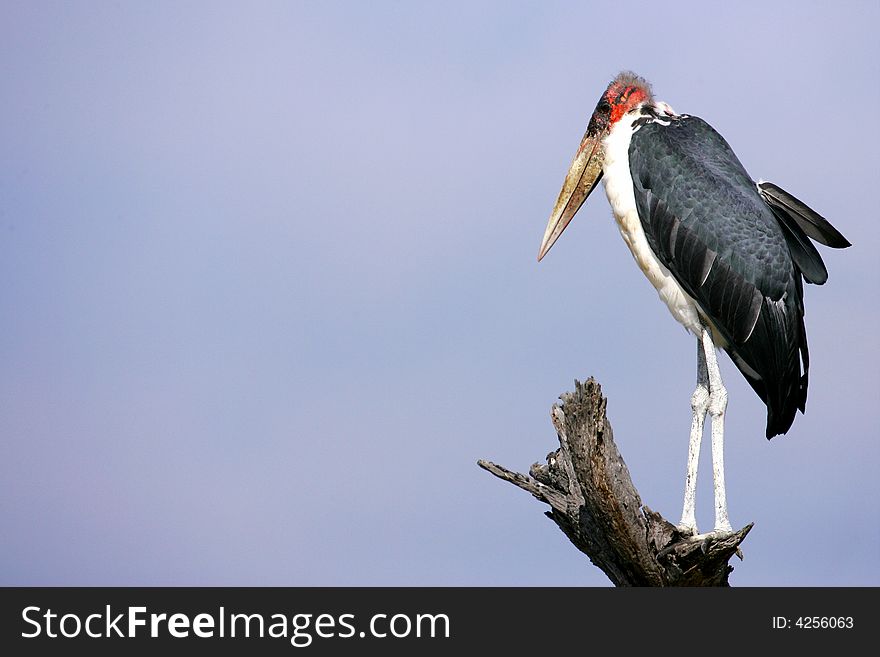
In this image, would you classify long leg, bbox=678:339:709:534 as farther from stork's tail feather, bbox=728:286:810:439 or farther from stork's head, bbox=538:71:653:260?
stork's head, bbox=538:71:653:260

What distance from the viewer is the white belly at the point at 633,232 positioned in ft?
31.0

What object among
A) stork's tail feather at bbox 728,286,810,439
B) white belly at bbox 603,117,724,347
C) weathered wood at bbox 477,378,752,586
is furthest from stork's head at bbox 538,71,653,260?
weathered wood at bbox 477,378,752,586

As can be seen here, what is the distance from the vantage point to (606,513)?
314 inches

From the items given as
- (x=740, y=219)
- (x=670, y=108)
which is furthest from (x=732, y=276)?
(x=670, y=108)

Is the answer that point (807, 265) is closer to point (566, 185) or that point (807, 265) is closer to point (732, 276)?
point (732, 276)

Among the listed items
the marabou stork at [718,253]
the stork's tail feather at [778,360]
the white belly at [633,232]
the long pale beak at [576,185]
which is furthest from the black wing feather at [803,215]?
the long pale beak at [576,185]

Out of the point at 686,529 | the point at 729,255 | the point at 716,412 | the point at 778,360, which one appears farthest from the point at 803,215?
the point at 686,529

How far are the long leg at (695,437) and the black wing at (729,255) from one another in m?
0.28

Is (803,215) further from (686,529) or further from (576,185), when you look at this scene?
(686,529)

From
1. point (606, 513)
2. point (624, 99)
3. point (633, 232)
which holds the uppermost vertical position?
point (624, 99)

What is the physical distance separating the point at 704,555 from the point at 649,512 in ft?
1.77

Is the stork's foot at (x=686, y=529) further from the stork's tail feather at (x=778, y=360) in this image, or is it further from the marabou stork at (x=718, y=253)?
the stork's tail feather at (x=778, y=360)

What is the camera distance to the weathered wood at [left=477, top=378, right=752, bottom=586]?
7793mm

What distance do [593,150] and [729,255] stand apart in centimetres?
161
